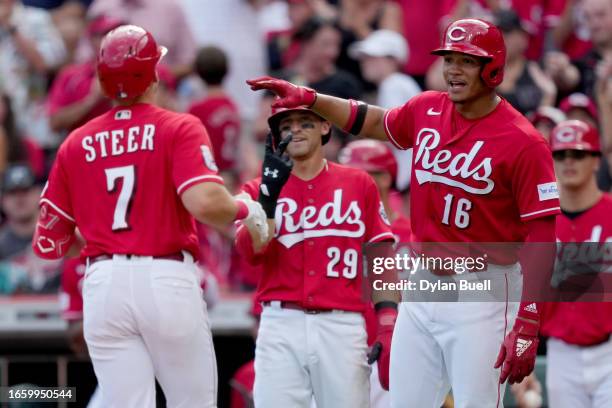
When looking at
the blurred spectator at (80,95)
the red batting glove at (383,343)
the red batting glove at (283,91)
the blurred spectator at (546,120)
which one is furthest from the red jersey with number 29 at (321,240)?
the blurred spectator at (80,95)

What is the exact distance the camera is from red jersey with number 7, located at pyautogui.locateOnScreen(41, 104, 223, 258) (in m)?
5.82

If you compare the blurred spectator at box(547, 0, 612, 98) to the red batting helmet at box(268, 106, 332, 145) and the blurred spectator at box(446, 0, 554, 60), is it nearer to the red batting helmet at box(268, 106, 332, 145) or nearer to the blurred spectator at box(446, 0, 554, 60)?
the blurred spectator at box(446, 0, 554, 60)

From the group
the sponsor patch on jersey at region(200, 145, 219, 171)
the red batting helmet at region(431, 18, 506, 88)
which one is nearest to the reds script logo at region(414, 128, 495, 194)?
the red batting helmet at region(431, 18, 506, 88)

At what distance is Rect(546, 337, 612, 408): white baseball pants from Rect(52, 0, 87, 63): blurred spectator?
6.31 m

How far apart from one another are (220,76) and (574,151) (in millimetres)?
3872

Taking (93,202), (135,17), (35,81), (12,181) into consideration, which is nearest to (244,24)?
(135,17)

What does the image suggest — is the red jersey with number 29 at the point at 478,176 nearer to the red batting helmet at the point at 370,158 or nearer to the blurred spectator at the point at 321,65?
the red batting helmet at the point at 370,158

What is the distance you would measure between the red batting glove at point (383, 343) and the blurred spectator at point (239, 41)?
534 cm

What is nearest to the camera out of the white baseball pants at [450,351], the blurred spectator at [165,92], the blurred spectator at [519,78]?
the white baseball pants at [450,351]

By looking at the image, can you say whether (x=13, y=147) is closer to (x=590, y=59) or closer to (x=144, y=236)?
(x=590, y=59)

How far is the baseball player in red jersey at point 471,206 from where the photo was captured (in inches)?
214

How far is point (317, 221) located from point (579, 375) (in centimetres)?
193

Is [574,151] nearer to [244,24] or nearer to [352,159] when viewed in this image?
[352,159]

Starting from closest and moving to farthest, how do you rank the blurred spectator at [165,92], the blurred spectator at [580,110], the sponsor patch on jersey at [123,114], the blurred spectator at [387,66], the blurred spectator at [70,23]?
the sponsor patch on jersey at [123,114] < the blurred spectator at [580,110] < the blurred spectator at [165,92] < the blurred spectator at [387,66] < the blurred spectator at [70,23]
